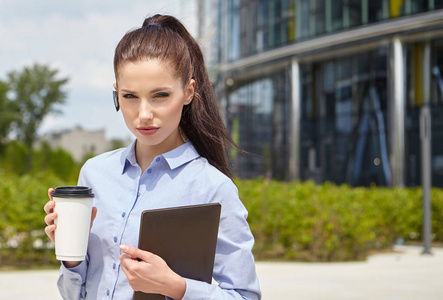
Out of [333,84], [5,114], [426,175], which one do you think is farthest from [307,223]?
[5,114]

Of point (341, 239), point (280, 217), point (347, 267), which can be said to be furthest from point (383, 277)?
point (280, 217)

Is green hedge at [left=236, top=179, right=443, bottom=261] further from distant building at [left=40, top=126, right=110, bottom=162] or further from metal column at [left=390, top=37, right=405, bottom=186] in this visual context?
distant building at [left=40, top=126, right=110, bottom=162]

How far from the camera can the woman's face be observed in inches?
61.7

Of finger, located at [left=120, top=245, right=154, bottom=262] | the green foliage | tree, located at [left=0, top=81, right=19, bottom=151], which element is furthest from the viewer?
tree, located at [left=0, top=81, right=19, bottom=151]

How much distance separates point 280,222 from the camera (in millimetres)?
9320

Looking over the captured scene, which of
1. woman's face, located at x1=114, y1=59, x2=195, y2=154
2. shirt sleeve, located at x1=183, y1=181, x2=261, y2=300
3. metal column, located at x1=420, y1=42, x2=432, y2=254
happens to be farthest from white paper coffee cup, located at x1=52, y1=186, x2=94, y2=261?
metal column, located at x1=420, y1=42, x2=432, y2=254

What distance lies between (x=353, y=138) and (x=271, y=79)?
556 cm

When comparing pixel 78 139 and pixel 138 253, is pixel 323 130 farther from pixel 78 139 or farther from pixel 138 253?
pixel 78 139

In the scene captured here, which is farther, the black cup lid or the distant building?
the distant building

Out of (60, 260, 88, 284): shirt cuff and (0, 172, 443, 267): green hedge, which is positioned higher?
(60, 260, 88, 284): shirt cuff

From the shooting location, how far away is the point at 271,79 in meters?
26.4

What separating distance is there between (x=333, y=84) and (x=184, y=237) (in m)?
22.9

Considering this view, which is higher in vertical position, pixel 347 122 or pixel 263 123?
pixel 263 123

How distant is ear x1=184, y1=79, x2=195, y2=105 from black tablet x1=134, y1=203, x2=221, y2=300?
0.36m
